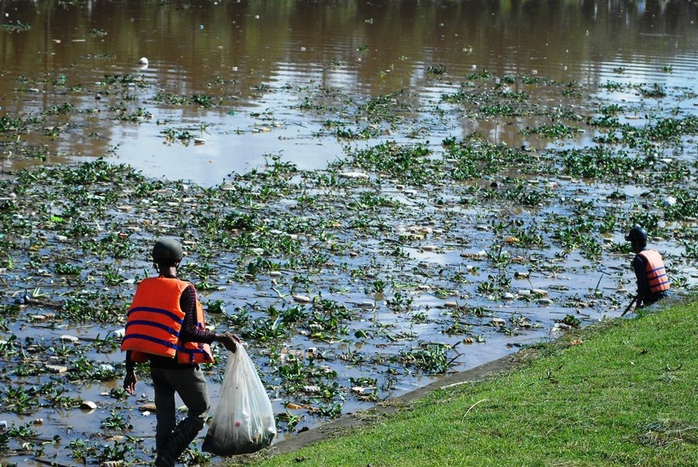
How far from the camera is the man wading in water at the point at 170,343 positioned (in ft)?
21.5

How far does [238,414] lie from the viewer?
21.8 feet

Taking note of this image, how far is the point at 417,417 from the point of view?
7.75 metres

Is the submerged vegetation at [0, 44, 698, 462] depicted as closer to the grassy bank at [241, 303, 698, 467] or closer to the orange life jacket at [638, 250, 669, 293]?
the orange life jacket at [638, 250, 669, 293]

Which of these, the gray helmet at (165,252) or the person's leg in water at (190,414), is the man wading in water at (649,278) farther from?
the gray helmet at (165,252)

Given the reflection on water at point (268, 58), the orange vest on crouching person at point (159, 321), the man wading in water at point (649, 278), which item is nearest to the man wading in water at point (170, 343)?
the orange vest on crouching person at point (159, 321)

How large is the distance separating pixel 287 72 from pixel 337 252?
14.7 m

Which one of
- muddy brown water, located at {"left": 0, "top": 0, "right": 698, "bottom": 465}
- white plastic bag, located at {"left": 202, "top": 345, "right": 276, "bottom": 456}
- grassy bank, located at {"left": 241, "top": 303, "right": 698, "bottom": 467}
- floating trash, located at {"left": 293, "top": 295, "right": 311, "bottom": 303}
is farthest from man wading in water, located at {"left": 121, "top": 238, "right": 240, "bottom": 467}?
floating trash, located at {"left": 293, "top": 295, "right": 311, "bottom": 303}

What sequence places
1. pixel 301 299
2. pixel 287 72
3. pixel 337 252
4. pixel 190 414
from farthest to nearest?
pixel 287 72
pixel 337 252
pixel 301 299
pixel 190 414

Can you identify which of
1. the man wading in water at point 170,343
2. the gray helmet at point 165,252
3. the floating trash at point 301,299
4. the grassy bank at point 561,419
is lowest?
the floating trash at point 301,299

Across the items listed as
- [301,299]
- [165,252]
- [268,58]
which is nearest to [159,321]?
[165,252]

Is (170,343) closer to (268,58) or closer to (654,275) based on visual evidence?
(654,275)

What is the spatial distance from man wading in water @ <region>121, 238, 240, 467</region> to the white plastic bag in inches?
6.0

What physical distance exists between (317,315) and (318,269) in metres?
1.58

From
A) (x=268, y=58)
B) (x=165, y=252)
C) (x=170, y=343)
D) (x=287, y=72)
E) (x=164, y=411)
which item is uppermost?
(x=268, y=58)
